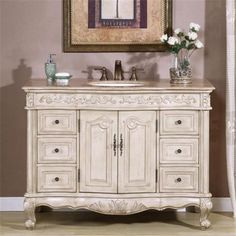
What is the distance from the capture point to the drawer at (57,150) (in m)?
4.35

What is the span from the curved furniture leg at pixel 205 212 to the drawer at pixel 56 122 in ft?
2.79

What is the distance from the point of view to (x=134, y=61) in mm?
4820

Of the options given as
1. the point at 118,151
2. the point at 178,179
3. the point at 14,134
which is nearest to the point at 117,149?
the point at 118,151

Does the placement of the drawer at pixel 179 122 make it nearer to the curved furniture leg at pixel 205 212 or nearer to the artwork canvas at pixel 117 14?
the curved furniture leg at pixel 205 212

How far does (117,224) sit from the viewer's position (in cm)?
455

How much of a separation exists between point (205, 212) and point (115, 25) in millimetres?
1314

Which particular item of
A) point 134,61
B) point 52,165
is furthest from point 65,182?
point 134,61

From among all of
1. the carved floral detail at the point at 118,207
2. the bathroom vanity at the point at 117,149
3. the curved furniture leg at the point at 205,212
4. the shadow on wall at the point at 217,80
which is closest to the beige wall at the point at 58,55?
the shadow on wall at the point at 217,80

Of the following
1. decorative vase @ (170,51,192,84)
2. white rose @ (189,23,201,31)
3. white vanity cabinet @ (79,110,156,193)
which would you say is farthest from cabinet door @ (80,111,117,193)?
white rose @ (189,23,201,31)

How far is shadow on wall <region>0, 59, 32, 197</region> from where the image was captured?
15.9 feet

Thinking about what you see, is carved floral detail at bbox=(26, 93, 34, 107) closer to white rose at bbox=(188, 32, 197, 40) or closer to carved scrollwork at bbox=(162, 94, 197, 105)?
carved scrollwork at bbox=(162, 94, 197, 105)

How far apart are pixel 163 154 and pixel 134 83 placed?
0.52 m

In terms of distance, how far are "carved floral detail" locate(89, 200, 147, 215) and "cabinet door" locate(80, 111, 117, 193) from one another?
7cm

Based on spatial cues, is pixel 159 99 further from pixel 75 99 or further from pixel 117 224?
pixel 117 224
